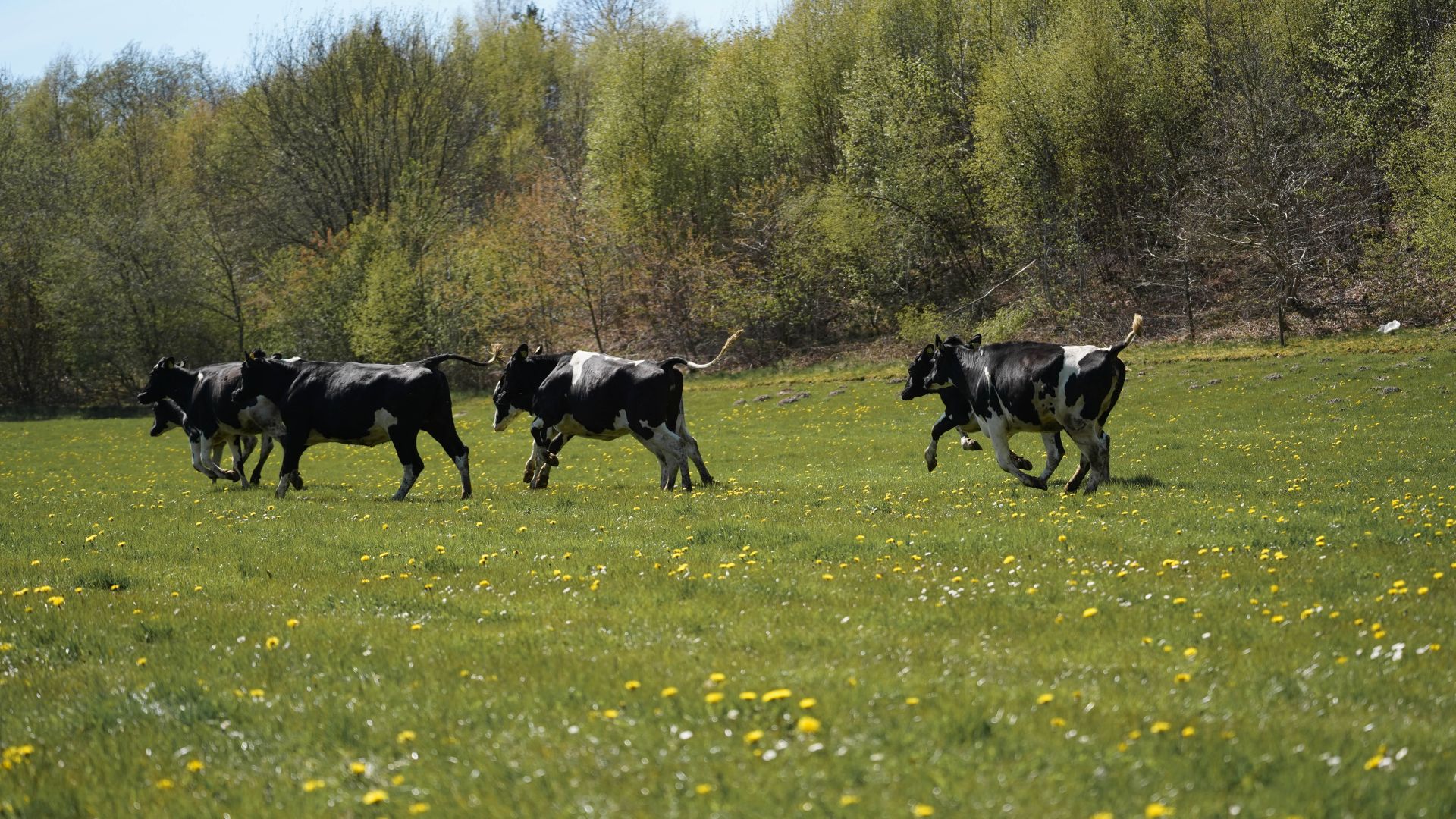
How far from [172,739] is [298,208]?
76074 millimetres

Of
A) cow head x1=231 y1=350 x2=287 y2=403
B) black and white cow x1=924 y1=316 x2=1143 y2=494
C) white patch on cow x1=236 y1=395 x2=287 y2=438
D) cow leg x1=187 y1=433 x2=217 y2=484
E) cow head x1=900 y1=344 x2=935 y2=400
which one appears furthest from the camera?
cow leg x1=187 y1=433 x2=217 y2=484

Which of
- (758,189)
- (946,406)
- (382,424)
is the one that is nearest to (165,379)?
(382,424)

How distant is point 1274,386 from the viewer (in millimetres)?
35594

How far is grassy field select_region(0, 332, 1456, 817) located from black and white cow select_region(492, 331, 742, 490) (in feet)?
10.0

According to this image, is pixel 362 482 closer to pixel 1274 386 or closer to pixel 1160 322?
pixel 1274 386

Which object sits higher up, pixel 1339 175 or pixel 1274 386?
pixel 1339 175

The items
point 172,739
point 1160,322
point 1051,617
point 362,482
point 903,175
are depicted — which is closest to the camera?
point 172,739

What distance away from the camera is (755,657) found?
7.62 metres

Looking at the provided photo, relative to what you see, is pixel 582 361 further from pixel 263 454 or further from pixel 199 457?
pixel 199 457

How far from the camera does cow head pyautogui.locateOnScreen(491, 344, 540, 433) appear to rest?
74.7 feet

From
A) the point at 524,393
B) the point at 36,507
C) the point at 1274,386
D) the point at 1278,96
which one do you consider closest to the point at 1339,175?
the point at 1278,96

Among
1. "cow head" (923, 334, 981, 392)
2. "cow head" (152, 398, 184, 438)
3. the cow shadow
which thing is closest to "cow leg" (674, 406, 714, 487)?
"cow head" (923, 334, 981, 392)

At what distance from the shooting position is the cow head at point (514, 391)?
74.7 feet

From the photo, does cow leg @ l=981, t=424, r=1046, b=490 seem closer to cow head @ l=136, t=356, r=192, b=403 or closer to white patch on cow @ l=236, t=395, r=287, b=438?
white patch on cow @ l=236, t=395, r=287, b=438
